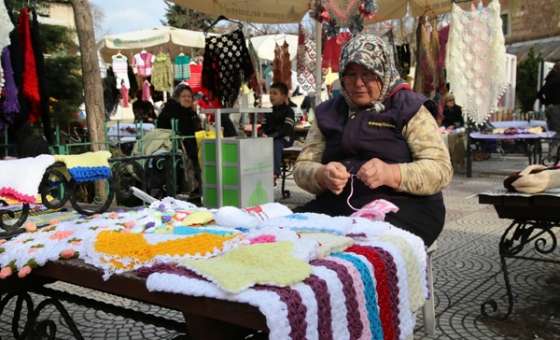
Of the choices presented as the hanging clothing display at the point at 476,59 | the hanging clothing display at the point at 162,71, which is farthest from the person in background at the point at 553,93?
the hanging clothing display at the point at 162,71

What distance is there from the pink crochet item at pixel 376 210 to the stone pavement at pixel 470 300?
1063 millimetres

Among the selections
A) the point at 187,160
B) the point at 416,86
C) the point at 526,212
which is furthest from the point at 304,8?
the point at 526,212

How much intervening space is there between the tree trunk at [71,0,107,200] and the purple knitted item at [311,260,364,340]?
475 cm

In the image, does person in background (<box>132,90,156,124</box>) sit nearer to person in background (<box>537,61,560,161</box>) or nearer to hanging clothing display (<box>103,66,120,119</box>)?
hanging clothing display (<box>103,66,120,119</box>)

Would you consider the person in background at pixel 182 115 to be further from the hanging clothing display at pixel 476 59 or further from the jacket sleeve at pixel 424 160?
the jacket sleeve at pixel 424 160

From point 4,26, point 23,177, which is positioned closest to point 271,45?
point 4,26

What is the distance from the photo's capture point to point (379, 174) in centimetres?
203

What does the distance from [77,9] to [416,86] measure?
4.99 meters

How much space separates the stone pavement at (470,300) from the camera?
2.85 metres

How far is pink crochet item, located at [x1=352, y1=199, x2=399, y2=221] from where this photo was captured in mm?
1932

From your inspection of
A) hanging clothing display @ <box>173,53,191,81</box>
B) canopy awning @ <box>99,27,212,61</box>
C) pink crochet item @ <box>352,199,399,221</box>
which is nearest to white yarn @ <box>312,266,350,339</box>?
pink crochet item @ <box>352,199,399,221</box>

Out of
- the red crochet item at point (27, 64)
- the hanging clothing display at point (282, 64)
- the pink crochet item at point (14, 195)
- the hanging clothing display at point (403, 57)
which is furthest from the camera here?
the hanging clothing display at point (282, 64)

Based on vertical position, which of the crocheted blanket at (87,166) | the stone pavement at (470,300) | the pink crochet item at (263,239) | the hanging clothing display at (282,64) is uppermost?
the hanging clothing display at (282,64)

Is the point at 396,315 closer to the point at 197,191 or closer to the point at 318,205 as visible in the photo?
the point at 318,205
